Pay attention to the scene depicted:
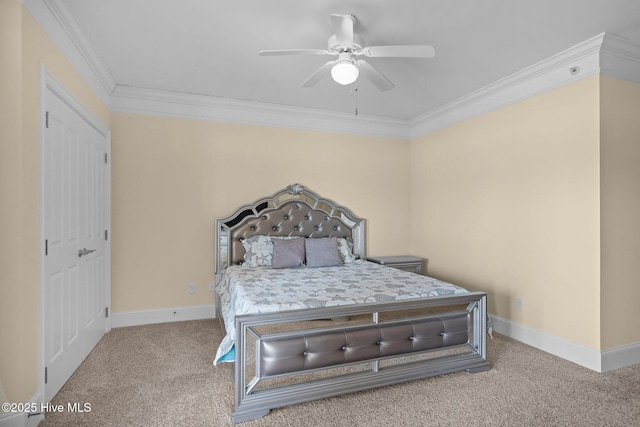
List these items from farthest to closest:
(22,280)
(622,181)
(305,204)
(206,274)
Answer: (305,204) < (206,274) < (622,181) < (22,280)

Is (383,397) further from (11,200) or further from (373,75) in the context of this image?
(11,200)

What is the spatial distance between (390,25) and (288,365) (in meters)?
2.40

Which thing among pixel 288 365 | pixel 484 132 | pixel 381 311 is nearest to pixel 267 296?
pixel 288 365

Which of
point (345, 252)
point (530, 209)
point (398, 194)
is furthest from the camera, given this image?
point (398, 194)

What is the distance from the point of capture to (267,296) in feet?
8.52

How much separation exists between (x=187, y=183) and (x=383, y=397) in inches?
119

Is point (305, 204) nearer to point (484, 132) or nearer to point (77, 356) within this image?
point (484, 132)

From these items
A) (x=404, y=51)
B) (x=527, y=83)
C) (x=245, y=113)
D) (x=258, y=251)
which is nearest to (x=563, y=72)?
(x=527, y=83)

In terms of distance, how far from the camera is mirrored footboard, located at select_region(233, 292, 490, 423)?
7.03 feet

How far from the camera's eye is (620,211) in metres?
2.83

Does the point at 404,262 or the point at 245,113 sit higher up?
the point at 245,113

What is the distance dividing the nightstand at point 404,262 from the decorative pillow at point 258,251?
4.61 ft

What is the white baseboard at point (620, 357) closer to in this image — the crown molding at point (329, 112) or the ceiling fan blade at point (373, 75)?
the crown molding at point (329, 112)

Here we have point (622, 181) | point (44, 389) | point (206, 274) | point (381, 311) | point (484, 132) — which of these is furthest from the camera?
point (206, 274)
